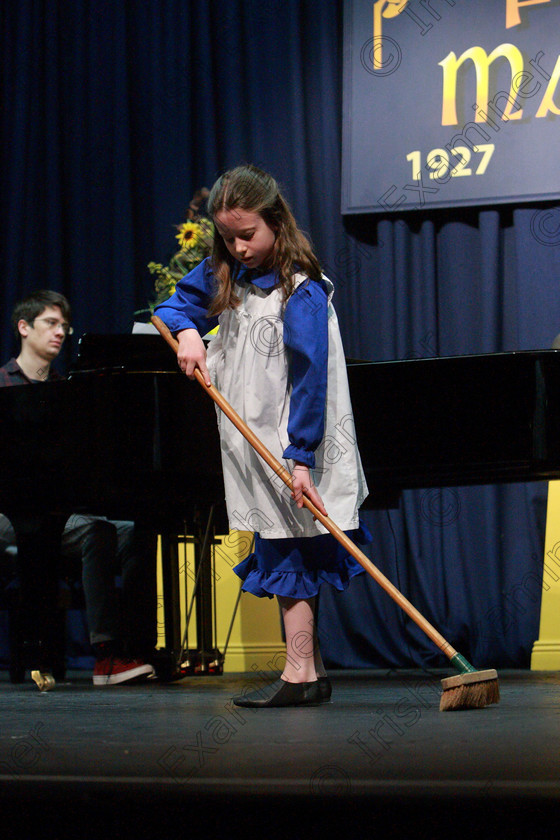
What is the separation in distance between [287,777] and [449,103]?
3.57 meters

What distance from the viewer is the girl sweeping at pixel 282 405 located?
83.0 inches

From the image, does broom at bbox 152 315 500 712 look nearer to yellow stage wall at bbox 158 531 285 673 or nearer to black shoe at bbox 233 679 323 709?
black shoe at bbox 233 679 323 709

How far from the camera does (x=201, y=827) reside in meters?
1.26

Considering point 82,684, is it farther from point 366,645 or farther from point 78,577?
point 366,645

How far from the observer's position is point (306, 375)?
2092 mm

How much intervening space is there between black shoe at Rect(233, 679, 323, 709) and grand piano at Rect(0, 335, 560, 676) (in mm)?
771

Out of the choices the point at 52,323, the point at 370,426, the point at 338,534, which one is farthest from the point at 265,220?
the point at 52,323

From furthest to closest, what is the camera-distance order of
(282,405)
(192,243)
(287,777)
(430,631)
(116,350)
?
(192,243) → (116,350) → (282,405) → (430,631) → (287,777)

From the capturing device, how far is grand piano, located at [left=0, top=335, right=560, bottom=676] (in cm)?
273

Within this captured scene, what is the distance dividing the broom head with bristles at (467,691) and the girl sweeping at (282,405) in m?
0.32

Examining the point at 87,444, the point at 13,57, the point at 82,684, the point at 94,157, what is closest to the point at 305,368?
the point at 87,444

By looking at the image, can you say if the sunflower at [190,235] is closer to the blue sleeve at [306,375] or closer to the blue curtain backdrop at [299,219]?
the blue curtain backdrop at [299,219]

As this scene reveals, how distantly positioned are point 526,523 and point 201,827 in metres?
3.02

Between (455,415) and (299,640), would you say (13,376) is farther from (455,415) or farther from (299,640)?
(299,640)
